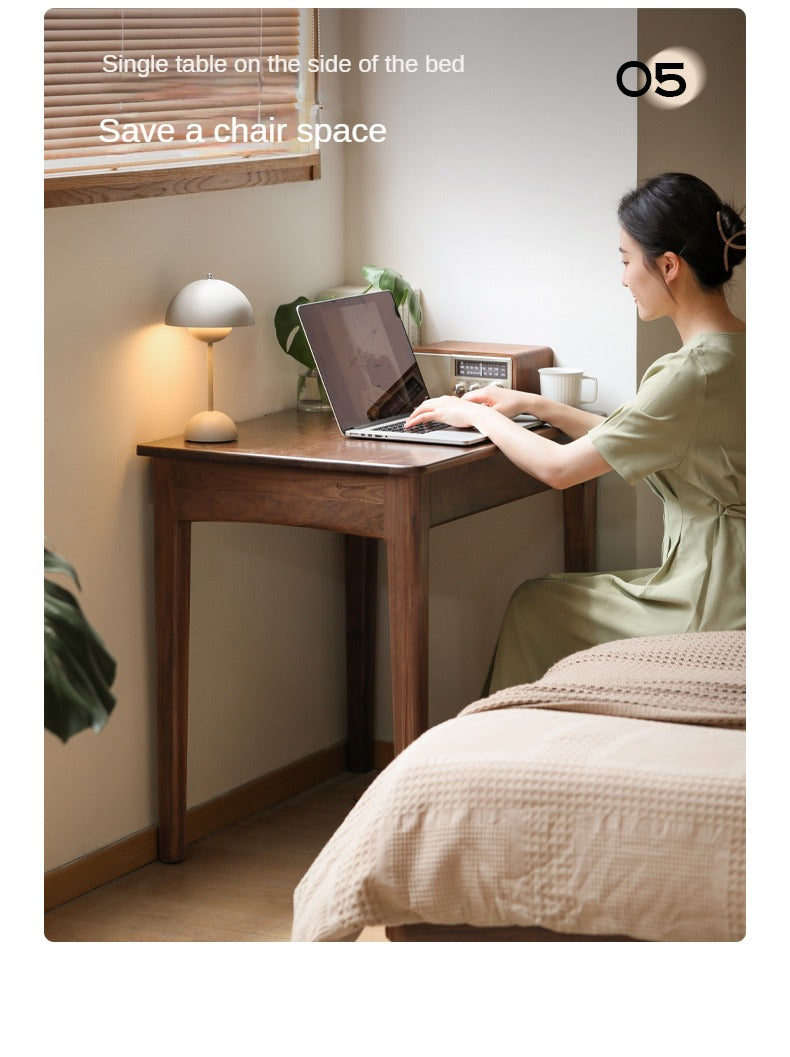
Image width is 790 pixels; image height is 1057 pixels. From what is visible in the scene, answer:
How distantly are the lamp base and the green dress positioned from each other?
0.51 m

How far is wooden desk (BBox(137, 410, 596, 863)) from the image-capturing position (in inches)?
76.5

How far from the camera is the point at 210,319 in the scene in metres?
2.01

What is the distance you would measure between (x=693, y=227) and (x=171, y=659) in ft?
3.09

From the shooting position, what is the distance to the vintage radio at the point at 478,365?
223cm

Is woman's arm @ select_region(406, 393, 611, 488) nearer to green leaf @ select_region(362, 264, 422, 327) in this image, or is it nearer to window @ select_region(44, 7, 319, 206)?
green leaf @ select_region(362, 264, 422, 327)

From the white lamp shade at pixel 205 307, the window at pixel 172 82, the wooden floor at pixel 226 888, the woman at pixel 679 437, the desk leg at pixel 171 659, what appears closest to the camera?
the window at pixel 172 82

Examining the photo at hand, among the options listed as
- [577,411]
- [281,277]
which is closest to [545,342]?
[577,411]

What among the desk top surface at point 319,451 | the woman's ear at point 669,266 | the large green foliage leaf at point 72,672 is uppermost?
the woman's ear at point 669,266

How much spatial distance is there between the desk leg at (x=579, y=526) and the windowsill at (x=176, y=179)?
0.67 meters

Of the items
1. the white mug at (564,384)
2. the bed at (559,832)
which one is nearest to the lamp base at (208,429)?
the white mug at (564,384)

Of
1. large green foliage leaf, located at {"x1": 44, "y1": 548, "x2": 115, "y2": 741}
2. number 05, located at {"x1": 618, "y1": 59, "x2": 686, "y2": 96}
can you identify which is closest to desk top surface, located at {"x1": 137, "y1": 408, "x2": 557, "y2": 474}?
number 05, located at {"x1": 618, "y1": 59, "x2": 686, "y2": 96}

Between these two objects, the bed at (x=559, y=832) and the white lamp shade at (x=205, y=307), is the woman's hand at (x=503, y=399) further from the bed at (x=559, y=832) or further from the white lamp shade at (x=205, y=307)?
the bed at (x=559, y=832)
